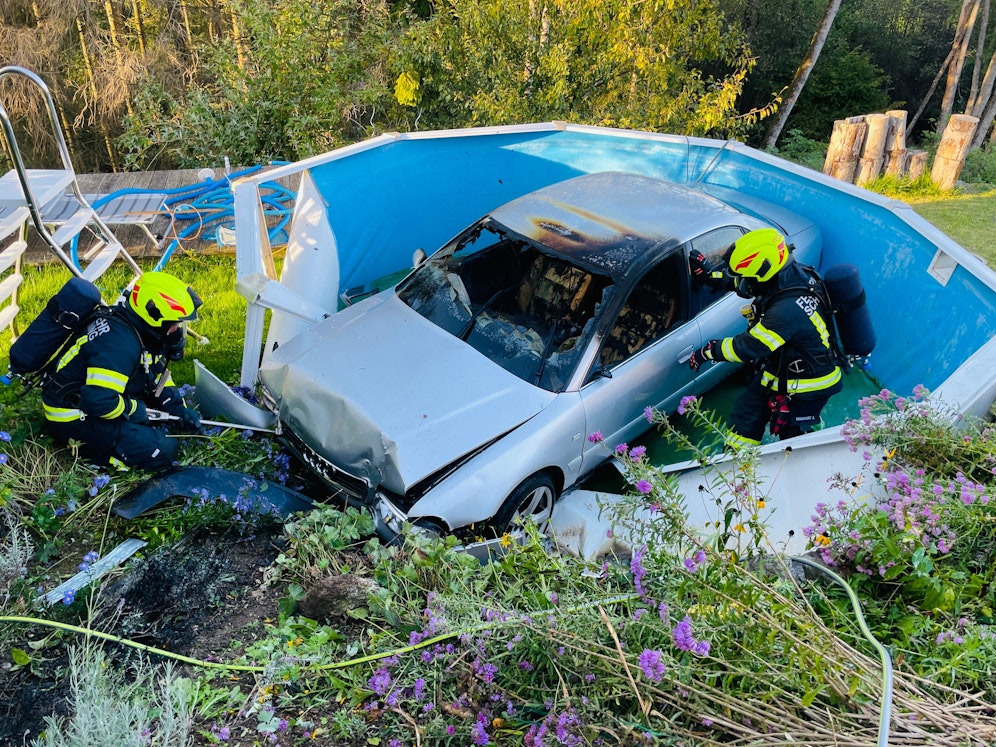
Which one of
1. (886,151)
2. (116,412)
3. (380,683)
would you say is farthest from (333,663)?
(886,151)

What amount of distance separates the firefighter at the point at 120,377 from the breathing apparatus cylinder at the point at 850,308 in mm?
3704

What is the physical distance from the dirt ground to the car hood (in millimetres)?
653

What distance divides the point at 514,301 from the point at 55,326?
2508 millimetres

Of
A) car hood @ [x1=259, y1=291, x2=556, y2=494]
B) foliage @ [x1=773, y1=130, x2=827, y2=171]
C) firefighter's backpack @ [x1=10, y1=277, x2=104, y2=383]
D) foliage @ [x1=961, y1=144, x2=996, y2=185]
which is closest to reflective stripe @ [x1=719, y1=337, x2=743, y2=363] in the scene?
car hood @ [x1=259, y1=291, x2=556, y2=494]

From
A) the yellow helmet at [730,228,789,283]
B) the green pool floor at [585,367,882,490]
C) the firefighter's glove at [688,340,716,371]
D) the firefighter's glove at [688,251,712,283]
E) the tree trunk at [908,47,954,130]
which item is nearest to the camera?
the yellow helmet at [730,228,789,283]

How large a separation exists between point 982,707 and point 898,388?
128 inches

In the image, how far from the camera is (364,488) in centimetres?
393

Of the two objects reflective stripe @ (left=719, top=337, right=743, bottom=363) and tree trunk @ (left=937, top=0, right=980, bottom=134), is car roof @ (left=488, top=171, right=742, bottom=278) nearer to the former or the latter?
reflective stripe @ (left=719, top=337, right=743, bottom=363)

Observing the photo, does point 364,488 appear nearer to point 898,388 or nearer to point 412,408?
point 412,408

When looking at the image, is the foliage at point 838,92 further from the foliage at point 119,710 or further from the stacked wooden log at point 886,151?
the foliage at point 119,710

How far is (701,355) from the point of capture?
15.1 ft

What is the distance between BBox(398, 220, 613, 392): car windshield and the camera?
14.1 feet

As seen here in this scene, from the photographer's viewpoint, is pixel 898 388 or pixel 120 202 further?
pixel 120 202

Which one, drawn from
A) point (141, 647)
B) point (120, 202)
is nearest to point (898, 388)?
point (141, 647)
